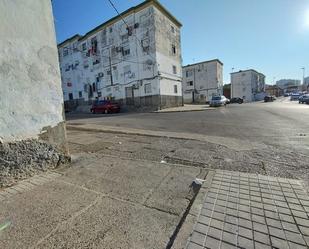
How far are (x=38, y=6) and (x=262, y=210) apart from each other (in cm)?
529

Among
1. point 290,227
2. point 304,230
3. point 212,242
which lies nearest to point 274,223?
point 290,227

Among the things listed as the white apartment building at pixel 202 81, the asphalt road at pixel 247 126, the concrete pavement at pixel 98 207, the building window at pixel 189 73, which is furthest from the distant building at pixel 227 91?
the concrete pavement at pixel 98 207

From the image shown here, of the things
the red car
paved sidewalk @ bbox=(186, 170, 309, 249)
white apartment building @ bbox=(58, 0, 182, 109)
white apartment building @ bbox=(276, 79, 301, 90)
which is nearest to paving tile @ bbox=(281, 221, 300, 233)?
paved sidewalk @ bbox=(186, 170, 309, 249)

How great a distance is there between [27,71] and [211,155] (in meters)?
4.52

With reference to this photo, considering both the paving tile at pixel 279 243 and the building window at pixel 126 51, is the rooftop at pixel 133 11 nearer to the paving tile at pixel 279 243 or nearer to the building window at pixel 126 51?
the building window at pixel 126 51

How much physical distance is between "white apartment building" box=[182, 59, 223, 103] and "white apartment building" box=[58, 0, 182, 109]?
18.1m

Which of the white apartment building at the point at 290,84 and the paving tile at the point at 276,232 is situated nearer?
the paving tile at the point at 276,232

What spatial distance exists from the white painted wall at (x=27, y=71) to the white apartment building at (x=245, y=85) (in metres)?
62.5

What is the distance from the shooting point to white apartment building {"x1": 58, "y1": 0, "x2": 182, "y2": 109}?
24469mm

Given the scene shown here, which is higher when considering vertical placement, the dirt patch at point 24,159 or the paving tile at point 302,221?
the dirt patch at point 24,159

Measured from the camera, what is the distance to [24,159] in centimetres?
365

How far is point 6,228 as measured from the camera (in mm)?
2287

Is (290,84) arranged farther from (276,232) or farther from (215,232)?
(215,232)

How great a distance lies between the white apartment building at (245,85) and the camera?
2311 inches
